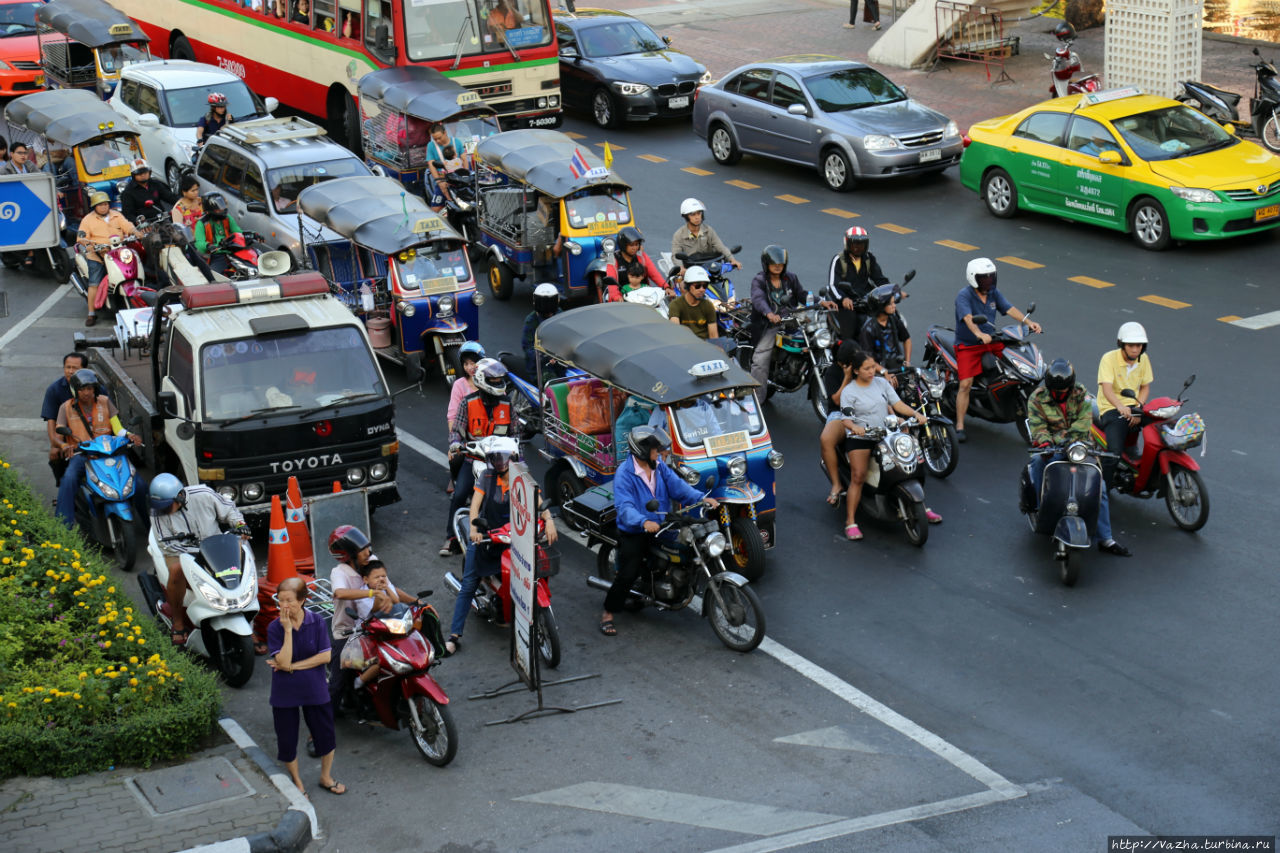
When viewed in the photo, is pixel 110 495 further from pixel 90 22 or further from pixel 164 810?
pixel 90 22

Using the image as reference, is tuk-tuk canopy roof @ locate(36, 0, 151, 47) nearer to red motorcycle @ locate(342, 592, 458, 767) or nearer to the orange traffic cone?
the orange traffic cone

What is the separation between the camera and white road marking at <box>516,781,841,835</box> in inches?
367

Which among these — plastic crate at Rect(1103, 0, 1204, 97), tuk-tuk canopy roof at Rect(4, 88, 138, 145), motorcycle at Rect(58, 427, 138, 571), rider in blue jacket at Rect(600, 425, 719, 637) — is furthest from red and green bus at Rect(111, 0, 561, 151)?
rider in blue jacket at Rect(600, 425, 719, 637)

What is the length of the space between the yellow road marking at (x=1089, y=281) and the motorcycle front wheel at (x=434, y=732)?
11.9 meters

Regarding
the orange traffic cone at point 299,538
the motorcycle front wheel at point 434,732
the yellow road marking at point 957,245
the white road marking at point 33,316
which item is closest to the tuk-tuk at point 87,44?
the white road marking at point 33,316

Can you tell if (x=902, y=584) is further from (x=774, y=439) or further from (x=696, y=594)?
(x=774, y=439)

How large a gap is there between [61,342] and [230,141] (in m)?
3.44

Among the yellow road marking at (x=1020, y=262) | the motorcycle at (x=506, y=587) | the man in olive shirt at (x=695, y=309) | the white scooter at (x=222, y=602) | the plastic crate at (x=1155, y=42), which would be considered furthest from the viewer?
the plastic crate at (x=1155, y=42)

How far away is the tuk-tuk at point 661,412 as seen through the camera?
12305 mm

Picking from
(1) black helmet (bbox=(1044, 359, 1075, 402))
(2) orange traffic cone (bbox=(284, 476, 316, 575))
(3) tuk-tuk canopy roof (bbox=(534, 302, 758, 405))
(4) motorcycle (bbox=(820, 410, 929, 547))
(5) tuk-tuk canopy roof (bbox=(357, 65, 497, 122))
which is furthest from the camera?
(5) tuk-tuk canopy roof (bbox=(357, 65, 497, 122))

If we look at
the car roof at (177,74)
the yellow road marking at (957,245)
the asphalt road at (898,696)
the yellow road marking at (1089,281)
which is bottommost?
the asphalt road at (898,696)

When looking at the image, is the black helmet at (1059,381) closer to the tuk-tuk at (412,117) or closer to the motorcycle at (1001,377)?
the motorcycle at (1001,377)

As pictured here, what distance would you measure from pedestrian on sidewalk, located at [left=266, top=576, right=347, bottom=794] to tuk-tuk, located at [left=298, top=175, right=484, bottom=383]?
24.9 feet

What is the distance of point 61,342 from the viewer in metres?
19.5
